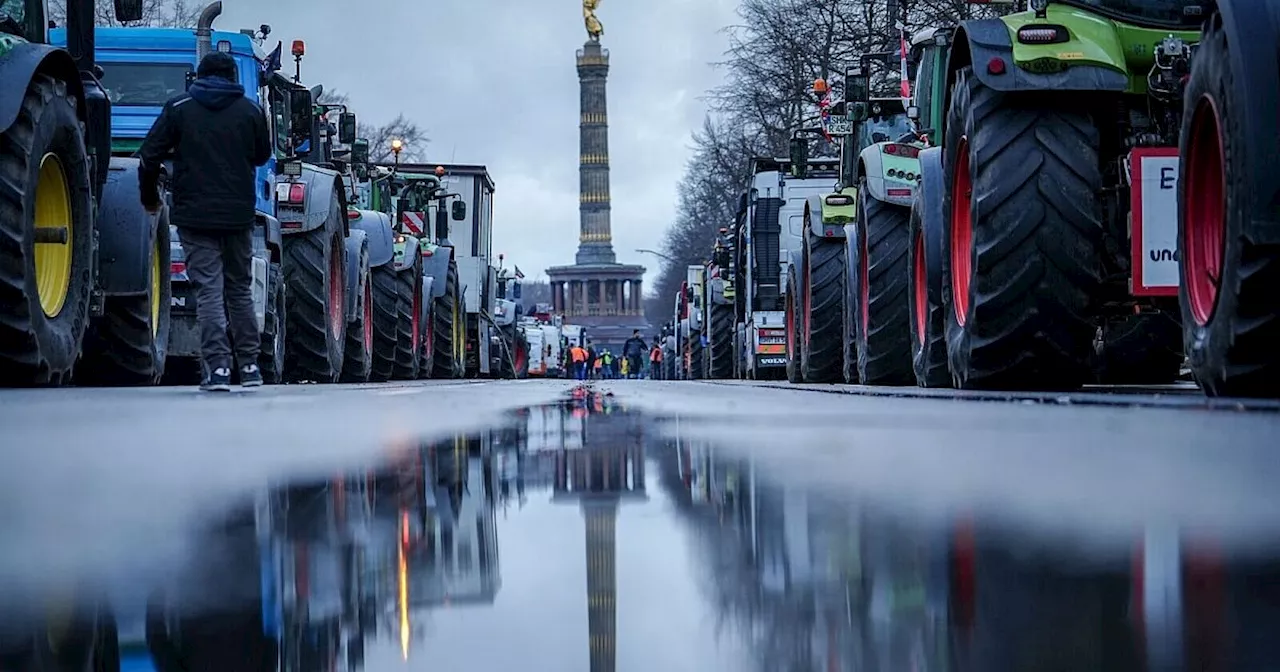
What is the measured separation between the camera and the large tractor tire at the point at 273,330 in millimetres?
13531

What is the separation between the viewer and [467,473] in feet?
11.4

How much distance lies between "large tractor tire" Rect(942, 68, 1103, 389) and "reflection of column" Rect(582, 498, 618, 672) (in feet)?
17.0

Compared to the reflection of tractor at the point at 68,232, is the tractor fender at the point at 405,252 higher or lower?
higher

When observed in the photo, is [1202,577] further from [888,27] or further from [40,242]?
[888,27]

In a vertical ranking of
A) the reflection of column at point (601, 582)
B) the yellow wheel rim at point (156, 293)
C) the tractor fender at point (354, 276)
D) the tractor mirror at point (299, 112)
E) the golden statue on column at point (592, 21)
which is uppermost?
the golden statue on column at point (592, 21)

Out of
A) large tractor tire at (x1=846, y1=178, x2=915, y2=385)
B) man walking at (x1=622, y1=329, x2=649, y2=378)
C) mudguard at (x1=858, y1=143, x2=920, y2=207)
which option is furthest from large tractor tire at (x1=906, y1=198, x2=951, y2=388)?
man walking at (x1=622, y1=329, x2=649, y2=378)

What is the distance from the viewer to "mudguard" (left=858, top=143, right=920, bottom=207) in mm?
12250

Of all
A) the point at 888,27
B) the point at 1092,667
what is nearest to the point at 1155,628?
the point at 1092,667

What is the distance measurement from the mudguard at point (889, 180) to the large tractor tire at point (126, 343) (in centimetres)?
483

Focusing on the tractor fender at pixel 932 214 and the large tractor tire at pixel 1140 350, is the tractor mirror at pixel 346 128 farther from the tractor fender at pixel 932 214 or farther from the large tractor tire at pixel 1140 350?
the large tractor tire at pixel 1140 350

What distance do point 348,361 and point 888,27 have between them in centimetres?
2396

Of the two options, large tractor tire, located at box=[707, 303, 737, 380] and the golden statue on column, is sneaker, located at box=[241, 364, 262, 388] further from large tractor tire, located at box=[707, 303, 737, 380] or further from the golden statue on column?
the golden statue on column

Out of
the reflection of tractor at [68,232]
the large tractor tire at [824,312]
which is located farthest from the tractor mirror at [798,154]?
the reflection of tractor at [68,232]

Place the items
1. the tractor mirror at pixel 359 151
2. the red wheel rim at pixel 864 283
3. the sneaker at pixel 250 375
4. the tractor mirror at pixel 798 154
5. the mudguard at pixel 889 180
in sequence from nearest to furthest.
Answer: the sneaker at pixel 250 375, the red wheel rim at pixel 864 283, the mudguard at pixel 889 180, the tractor mirror at pixel 359 151, the tractor mirror at pixel 798 154
